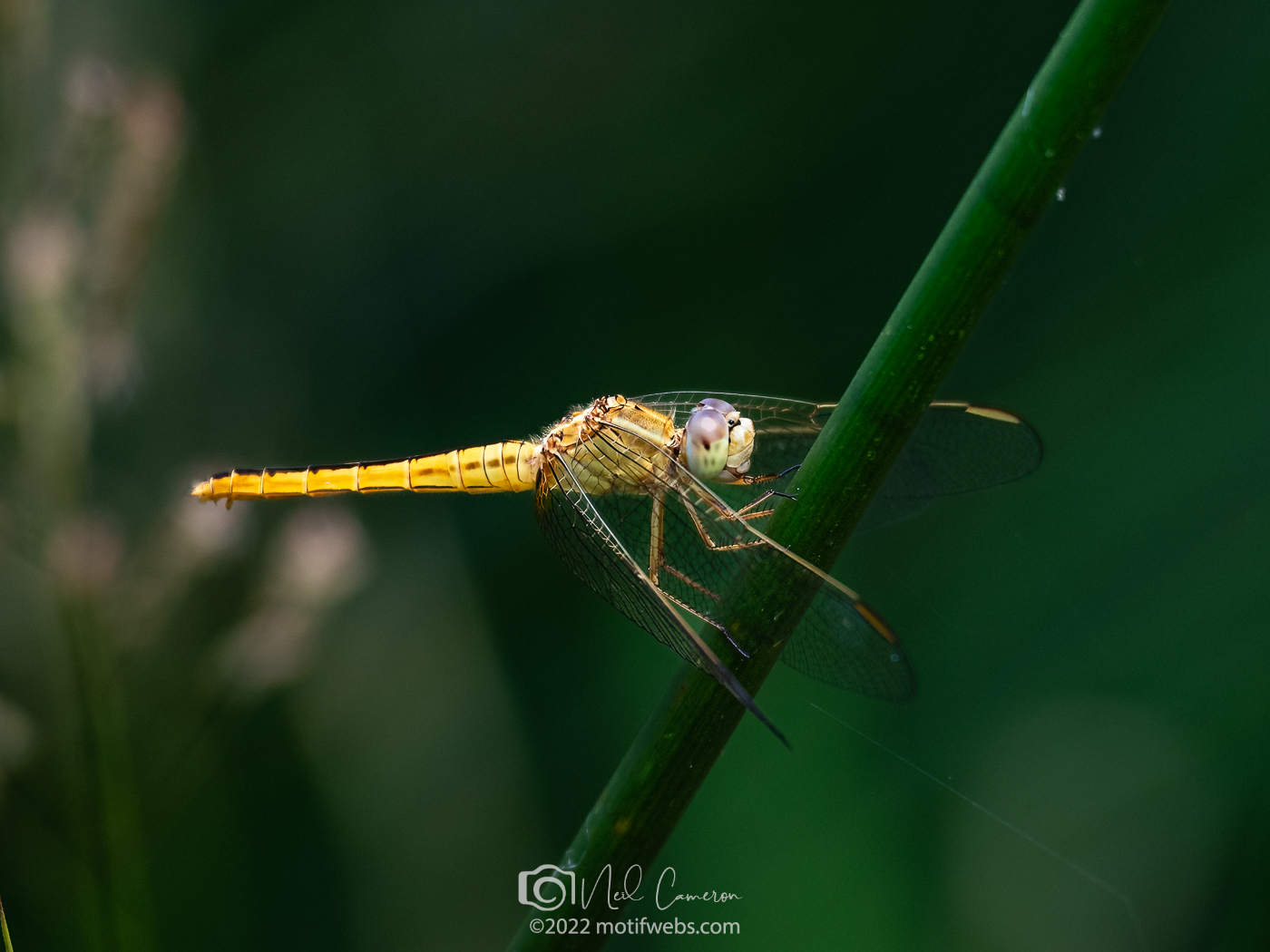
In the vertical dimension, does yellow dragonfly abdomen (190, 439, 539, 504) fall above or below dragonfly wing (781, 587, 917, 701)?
above

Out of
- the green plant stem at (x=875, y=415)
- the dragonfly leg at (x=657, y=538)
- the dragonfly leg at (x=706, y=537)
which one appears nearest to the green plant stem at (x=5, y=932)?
the green plant stem at (x=875, y=415)

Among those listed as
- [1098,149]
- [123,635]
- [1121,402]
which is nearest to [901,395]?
[123,635]

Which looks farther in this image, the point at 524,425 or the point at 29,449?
the point at 524,425

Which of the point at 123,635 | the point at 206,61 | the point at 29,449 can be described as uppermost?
the point at 206,61

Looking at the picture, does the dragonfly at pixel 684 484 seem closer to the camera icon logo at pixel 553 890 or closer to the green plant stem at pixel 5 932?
the camera icon logo at pixel 553 890

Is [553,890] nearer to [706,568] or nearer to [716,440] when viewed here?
[706,568]

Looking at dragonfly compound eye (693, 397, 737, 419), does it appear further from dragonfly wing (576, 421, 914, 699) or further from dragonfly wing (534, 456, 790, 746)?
dragonfly wing (534, 456, 790, 746)

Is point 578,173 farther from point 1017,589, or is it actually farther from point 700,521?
point 1017,589

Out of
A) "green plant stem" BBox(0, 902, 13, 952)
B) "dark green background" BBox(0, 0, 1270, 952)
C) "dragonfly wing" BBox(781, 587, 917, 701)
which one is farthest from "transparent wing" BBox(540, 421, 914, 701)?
"green plant stem" BBox(0, 902, 13, 952)
